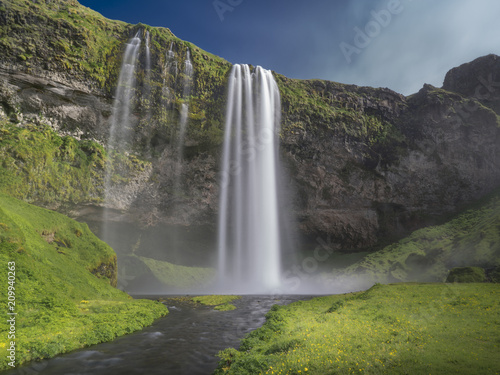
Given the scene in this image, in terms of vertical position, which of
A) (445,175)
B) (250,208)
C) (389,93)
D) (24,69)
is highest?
(389,93)

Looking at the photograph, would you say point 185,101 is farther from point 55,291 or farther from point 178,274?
point 55,291

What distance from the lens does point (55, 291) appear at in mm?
→ 19906

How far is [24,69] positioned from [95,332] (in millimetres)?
46402

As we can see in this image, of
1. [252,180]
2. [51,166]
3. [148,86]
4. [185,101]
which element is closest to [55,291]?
[51,166]

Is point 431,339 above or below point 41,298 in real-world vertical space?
below

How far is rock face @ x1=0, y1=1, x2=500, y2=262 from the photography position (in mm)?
46406

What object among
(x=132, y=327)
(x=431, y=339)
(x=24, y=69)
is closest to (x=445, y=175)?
(x=431, y=339)

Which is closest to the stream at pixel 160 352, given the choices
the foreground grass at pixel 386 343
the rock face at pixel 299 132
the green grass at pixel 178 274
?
A: the foreground grass at pixel 386 343

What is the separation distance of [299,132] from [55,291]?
185ft

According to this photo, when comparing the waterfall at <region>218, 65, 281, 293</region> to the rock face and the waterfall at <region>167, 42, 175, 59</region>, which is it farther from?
Answer: the waterfall at <region>167, 42, 175, 59</region>

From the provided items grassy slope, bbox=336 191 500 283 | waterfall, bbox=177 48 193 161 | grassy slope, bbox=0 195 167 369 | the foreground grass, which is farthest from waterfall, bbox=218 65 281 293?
the foreground grass

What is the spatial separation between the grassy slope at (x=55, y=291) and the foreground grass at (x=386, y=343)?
923 centimetres

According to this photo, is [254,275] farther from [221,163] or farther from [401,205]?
[401,205]

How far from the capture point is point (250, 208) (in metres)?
64.1
